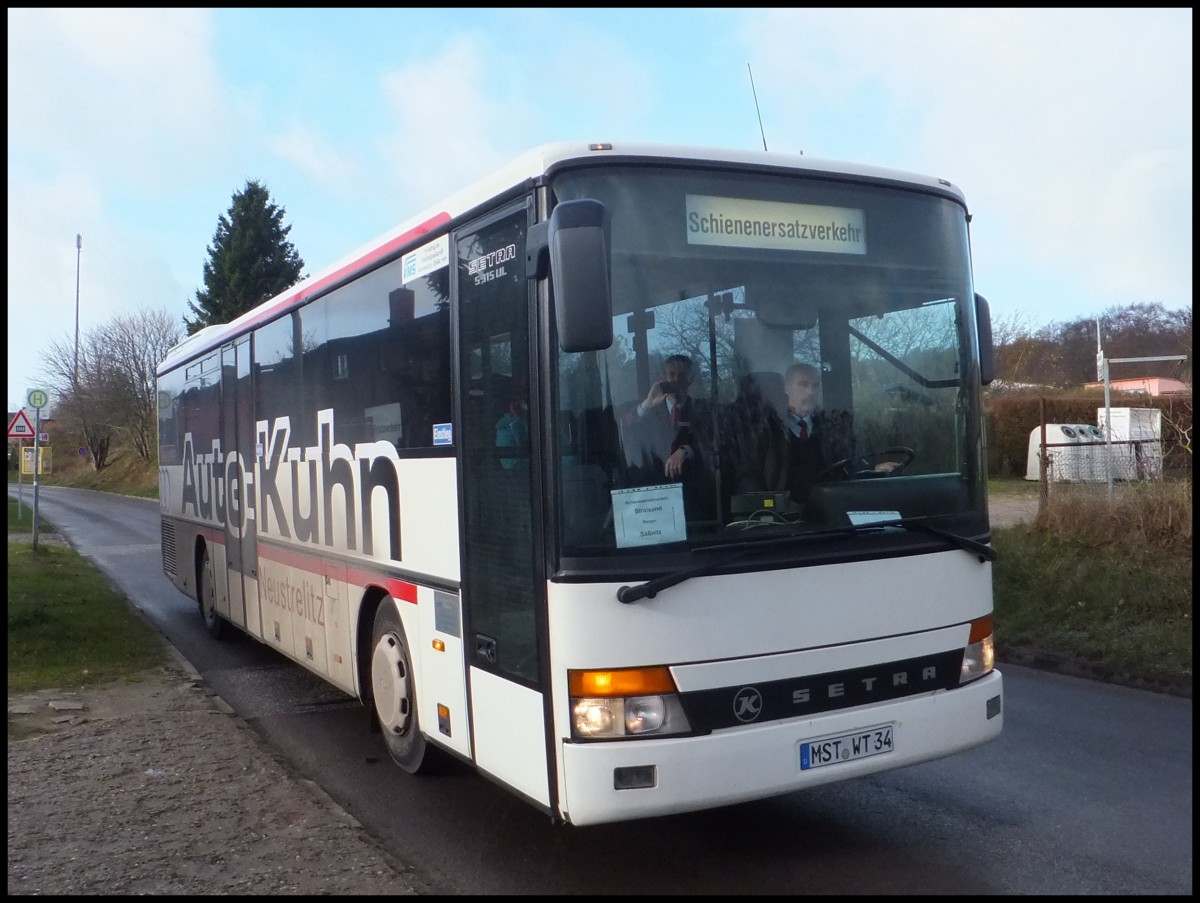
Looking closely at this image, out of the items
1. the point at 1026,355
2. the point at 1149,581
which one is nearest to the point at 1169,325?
the point at 1026,355

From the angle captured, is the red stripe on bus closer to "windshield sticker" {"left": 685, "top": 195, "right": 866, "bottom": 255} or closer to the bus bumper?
the bus bumper

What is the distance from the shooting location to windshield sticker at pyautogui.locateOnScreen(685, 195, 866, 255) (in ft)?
15.3

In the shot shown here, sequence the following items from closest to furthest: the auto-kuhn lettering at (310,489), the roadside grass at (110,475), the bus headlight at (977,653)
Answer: the bus headlight at (977,653), the auto-kuhn lettering at (310,489), the roadside grass at (110,475)

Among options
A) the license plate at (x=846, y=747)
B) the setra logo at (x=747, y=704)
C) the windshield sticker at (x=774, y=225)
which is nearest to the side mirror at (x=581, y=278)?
the windshield sticker at (x=774, y=225)

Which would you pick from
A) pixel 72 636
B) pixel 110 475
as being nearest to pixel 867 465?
pixel 72 636

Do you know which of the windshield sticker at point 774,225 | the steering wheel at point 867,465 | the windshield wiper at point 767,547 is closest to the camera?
the windshield wiper at point 767,547

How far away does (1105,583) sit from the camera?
1061 centimetres

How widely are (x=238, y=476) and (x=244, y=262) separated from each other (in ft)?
159

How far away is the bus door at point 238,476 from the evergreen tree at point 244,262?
4648 centimetres

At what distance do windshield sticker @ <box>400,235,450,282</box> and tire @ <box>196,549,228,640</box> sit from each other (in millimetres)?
6303

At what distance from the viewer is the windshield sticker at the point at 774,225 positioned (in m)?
4.67

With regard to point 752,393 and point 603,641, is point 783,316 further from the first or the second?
point 603,641

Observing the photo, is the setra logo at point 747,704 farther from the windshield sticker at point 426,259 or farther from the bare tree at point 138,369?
the bare tree at point 138,369

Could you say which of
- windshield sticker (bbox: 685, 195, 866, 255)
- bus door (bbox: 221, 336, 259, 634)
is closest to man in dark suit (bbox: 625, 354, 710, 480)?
windshield sticker (bbox: 685, 195, 866, 255)
